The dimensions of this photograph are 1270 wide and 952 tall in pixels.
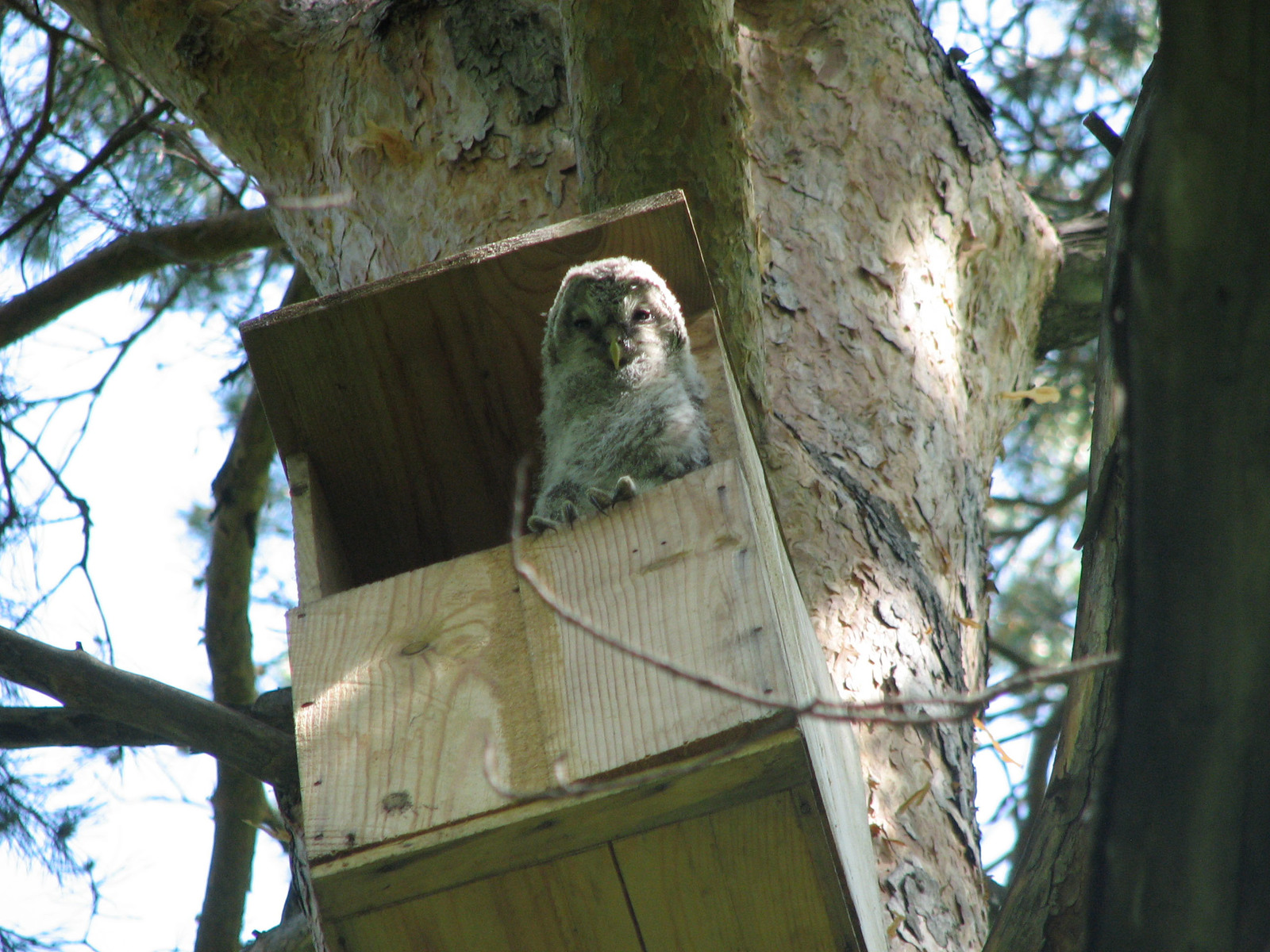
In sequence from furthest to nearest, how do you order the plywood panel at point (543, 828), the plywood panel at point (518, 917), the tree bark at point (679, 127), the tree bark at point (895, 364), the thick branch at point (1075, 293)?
the thick branch at point (1075, 293) < the tree bark at point (895, 364) < the tree bark at point (679, 127) < the plywood panel at point (518, 917) < the plywood panel at point (543, 828)

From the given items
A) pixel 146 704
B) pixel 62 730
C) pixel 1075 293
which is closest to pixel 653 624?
pixel 146 704

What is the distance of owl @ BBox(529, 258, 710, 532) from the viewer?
260 centimetres

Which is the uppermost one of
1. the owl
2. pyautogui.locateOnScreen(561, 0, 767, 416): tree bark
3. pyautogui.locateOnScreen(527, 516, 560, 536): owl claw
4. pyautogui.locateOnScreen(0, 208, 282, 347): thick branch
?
pyautogui.locateOnScreen(0, 208, 282, 347): thick branch

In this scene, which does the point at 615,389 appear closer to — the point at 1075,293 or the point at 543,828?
the point at 543,828

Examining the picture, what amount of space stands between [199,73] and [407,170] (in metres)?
0.89

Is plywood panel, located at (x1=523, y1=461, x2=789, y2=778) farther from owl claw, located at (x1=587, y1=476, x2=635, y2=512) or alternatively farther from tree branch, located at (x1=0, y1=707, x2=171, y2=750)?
tree branch, located at (x1=0, y1=707, x2=171, y2=750)

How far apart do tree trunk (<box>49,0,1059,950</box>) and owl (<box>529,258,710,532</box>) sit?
18 cm

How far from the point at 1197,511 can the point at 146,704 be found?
1.91m

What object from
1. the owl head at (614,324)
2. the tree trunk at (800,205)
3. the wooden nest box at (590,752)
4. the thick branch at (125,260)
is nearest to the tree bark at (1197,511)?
the wooden nest box at (590,752)

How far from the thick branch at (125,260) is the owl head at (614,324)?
6.40 ft

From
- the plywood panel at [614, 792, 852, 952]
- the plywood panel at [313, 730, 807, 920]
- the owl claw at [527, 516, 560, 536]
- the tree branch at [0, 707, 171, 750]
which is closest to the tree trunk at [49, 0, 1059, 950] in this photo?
the plywood panel at [614, 792, 852, 952]

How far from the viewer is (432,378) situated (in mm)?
2826

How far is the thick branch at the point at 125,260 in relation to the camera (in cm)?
437

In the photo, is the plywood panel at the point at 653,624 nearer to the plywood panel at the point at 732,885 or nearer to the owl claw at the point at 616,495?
the owl claw at the point at 616,495
